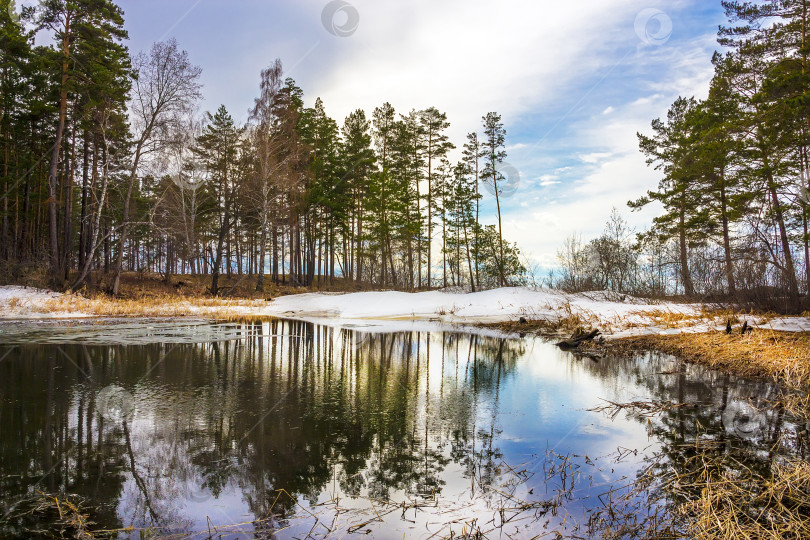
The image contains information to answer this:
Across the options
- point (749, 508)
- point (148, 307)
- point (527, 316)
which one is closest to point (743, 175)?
point (527, 316)

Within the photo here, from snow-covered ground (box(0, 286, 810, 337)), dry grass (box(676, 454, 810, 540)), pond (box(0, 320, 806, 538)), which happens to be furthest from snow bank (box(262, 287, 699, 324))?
dry grass (box(676, 454, 810, 540))

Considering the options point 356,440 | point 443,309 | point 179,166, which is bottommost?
point 356,440

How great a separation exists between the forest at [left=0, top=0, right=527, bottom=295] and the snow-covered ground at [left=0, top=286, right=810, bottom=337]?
3.58 metres

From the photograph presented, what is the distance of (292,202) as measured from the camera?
3044cm

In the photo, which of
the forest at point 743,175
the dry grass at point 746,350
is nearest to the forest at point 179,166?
the forest at point 743,175

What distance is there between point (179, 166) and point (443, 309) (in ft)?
61.7

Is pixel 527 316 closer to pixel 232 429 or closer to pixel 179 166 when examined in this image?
pixel 232 429

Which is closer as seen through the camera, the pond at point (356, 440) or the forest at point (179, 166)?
the pond at point (356, 440)

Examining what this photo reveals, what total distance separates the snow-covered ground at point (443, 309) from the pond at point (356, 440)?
6.14m

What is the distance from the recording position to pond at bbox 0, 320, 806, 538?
125 inches

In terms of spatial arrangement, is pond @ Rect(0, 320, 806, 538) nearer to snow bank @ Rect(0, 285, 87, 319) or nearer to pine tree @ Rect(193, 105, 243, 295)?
snow bank @ Rect(0, 285, 87, 319)

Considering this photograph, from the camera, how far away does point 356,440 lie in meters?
4.69

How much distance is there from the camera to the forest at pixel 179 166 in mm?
21406

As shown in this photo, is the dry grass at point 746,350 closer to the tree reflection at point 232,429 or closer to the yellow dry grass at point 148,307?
the tree reflection at point 232,429
